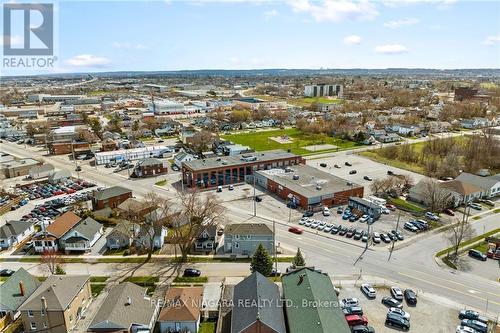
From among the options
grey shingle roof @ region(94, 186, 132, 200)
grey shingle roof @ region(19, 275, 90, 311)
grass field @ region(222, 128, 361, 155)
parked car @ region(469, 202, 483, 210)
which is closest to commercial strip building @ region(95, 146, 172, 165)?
grass field @ region(222, 128, 361, 155)

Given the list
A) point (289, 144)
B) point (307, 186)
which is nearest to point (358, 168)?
point (307, 186)

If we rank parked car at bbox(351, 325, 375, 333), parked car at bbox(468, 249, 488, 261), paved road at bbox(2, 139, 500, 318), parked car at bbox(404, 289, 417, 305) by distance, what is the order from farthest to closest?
parked car at bbox(468, 249, 488, 261), paved road at bbox(2, 139, 500, 318), parked car at bbox(404, 289, 417, 305), parked car at bbox(351, 325, 375, 333)

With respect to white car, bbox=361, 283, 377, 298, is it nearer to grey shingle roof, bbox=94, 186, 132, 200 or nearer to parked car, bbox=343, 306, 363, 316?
parked car, bbox=343, 306, 363, 316

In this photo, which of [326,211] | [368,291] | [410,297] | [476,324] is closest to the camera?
[476,324]

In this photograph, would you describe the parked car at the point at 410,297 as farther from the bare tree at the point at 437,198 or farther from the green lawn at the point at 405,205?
the bare tree at the point at 437,198

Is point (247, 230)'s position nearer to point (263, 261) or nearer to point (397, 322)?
point (263, 261)

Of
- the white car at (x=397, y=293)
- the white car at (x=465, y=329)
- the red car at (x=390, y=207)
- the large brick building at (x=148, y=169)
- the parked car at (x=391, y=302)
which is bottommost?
the white car at (x=465, y=329)

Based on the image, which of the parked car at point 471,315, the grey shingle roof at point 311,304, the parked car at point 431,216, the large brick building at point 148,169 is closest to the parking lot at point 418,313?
the parked car at point 471,315
